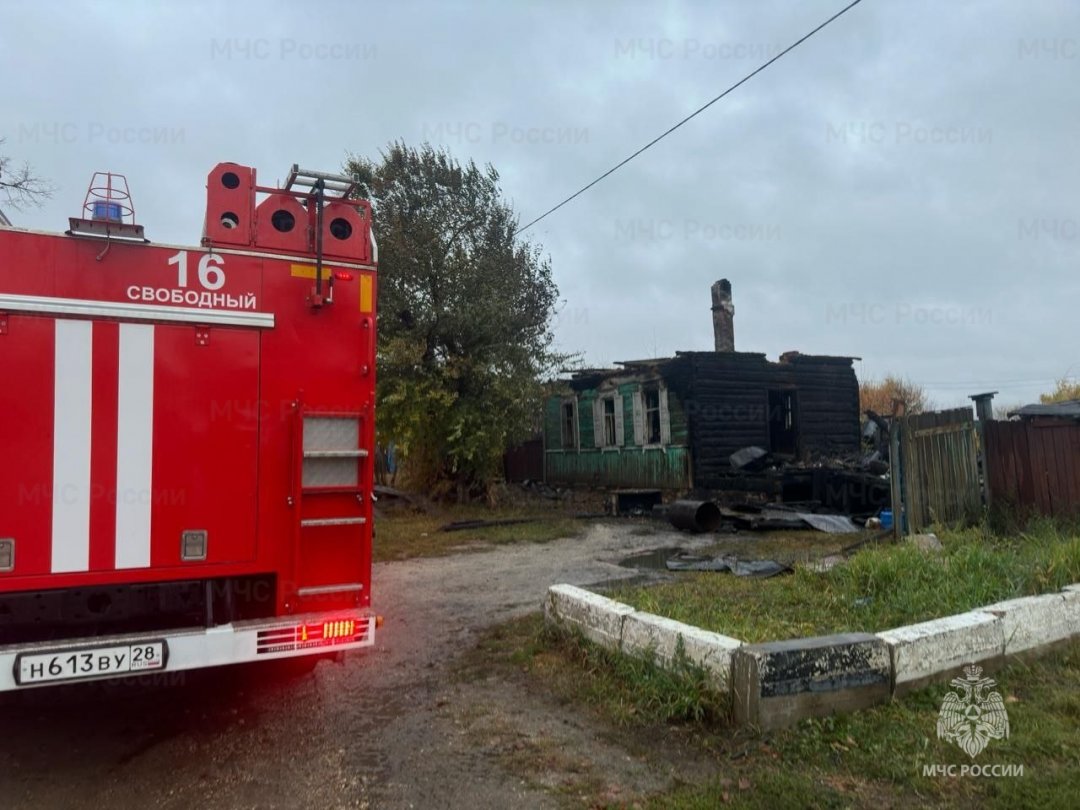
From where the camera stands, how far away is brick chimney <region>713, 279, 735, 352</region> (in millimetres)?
21406

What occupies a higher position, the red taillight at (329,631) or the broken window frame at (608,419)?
the broken window frame at (608,419)

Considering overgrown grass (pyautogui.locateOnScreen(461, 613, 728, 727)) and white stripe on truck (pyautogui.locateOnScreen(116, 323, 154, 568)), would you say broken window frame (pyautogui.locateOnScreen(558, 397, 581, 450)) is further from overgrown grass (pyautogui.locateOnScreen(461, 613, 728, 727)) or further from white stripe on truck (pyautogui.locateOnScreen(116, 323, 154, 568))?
white stripe on truck (pyautogui.locateOnScreen(116, 323, 154, 568))

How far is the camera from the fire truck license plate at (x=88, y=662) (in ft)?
10.6

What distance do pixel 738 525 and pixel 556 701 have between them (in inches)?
361

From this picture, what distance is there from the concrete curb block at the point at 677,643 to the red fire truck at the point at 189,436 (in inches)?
66.9

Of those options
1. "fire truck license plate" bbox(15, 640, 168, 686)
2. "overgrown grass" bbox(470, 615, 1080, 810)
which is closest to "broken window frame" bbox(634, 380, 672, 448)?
"overgrown grass" bbox(470, 615, 1080, 810)

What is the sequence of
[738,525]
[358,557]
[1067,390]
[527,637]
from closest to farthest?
[358,557]
[527,637]
[738,525]
[1067,390]

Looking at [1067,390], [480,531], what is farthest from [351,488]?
[1067,390]

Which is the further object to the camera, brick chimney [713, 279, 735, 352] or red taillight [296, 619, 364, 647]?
brick chimney [713, 279, 735, 352]

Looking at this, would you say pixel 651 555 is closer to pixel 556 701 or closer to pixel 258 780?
pixel 556 701

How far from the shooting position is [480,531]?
13.4m

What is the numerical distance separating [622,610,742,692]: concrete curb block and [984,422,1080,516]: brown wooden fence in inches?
237

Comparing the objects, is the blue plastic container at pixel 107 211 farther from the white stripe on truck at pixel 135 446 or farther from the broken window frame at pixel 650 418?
the broken window frame at pixel 650 418

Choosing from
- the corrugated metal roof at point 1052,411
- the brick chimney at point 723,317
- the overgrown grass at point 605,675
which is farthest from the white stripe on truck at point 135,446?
the brick chimney at point 723,317
